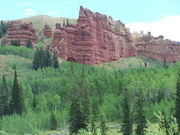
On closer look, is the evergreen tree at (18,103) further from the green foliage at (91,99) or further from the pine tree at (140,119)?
the pine tree at (140,119)

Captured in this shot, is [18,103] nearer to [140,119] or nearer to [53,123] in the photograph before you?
[53,123]

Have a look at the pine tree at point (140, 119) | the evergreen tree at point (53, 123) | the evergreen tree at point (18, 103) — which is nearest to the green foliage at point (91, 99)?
the evergreen tree at point (18, 103)

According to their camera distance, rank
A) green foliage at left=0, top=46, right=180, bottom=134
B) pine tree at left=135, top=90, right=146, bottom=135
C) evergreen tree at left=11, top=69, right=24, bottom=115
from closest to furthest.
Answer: pine tree at left=135, top=90, right=146, bottom=135 → green foliage at left=0, top=46, right=180, bottom=134 → evergreen tree at left=11, top=69, right=24, bottom=115

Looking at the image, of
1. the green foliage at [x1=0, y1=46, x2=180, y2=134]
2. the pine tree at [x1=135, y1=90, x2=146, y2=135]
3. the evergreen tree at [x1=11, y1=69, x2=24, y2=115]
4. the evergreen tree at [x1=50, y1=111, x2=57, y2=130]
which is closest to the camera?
the pine tree at [x1=135, y1=90, x2=146, y2=135]

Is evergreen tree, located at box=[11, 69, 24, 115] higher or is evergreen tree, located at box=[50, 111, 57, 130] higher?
evergreen tree, located at box=[11, 69, 24, 115]

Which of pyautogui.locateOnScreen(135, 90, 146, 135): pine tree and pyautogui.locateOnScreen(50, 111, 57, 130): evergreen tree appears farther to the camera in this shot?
pyautogui.locateOnScreen(50, 111, 57, 130): evergreen tree

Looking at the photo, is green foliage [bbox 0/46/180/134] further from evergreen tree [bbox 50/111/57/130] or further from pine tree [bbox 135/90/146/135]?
pine tree [bbox 135/90/146/135]

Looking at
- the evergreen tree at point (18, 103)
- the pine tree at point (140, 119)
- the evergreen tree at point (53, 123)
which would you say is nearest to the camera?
the pine tree at point (140, 119)

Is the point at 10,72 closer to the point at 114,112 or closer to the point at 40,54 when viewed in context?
the point at 40,54

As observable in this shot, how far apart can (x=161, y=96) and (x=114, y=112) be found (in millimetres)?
19631

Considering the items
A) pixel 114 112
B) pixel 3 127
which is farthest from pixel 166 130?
pixel 114 112

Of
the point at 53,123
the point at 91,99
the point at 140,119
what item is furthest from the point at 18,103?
the point at 140,119

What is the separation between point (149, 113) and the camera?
99062 millimetres

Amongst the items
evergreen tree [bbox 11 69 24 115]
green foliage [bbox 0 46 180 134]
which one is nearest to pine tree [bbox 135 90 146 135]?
green foliage [bbox 0 46 180 134]
